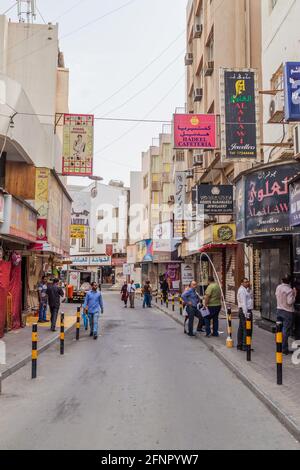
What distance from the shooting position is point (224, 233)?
74.1 ft

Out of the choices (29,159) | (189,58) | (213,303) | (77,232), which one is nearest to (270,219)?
(213,303)

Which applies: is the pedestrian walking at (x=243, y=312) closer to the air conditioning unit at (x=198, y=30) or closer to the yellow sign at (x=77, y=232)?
the air conditioning unit at (x=198, y=30)

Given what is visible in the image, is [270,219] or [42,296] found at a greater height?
[270,219]

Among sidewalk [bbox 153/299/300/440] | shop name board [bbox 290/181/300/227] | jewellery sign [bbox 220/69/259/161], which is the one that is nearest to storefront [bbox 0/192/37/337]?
sidewalk [bbox 153/299/300/440]

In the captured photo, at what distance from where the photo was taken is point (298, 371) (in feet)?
31.1

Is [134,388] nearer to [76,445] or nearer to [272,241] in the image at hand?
[76,445]

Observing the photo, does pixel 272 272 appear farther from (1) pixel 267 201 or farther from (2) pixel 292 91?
(2) pixel 292 91

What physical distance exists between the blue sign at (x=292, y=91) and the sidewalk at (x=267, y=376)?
5445 millimetres

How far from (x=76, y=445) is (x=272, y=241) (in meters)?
11.4

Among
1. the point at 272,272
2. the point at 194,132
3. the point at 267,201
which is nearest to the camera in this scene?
the point at 267,201

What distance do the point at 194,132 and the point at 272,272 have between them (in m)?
5.63

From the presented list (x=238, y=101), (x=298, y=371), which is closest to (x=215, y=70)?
(x=238, y=101)

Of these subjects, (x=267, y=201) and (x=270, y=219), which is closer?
(x=270, y=219)
